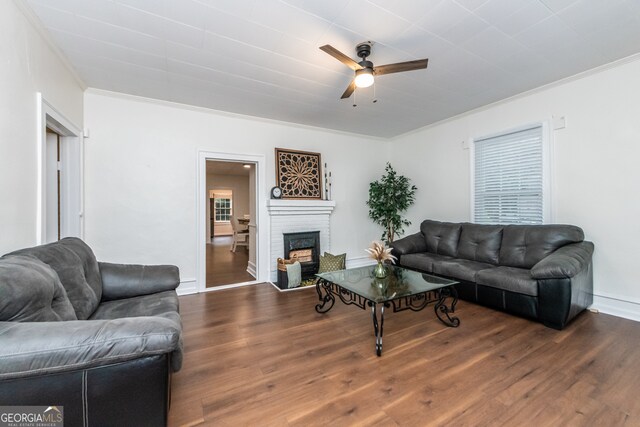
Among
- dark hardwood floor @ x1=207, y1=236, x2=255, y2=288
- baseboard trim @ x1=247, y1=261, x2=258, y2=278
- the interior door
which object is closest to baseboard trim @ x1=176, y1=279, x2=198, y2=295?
dark hardwood floor @ x1=207, y1=236, x2=255, y2=288

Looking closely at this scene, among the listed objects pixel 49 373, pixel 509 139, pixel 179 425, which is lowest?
pixel 179 425

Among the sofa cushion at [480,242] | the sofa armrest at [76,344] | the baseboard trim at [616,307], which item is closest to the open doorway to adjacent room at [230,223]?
the sofa armrest at [76,344]

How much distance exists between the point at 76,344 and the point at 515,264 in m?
3.94

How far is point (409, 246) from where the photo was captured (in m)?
4.15

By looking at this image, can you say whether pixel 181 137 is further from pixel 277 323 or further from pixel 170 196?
pixel 277 323

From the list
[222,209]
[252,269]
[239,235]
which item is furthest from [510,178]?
[222,209]

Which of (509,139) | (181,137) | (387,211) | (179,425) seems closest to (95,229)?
(181,137)

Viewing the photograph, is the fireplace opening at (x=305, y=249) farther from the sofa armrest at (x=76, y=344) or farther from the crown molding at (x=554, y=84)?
the sofa armrest at (x=76, y=344)

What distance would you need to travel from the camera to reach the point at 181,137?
3709mm

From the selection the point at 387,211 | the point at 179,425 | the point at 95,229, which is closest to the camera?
the point at 179,425

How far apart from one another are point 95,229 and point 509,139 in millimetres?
5566

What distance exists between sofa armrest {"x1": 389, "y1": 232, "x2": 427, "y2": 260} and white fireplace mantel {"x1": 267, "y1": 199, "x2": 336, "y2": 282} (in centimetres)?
121

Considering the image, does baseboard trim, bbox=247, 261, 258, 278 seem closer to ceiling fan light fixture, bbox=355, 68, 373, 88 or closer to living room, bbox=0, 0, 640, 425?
living room, bbox=0, 0, 640, 425

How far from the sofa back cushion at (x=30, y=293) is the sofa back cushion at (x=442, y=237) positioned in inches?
162
